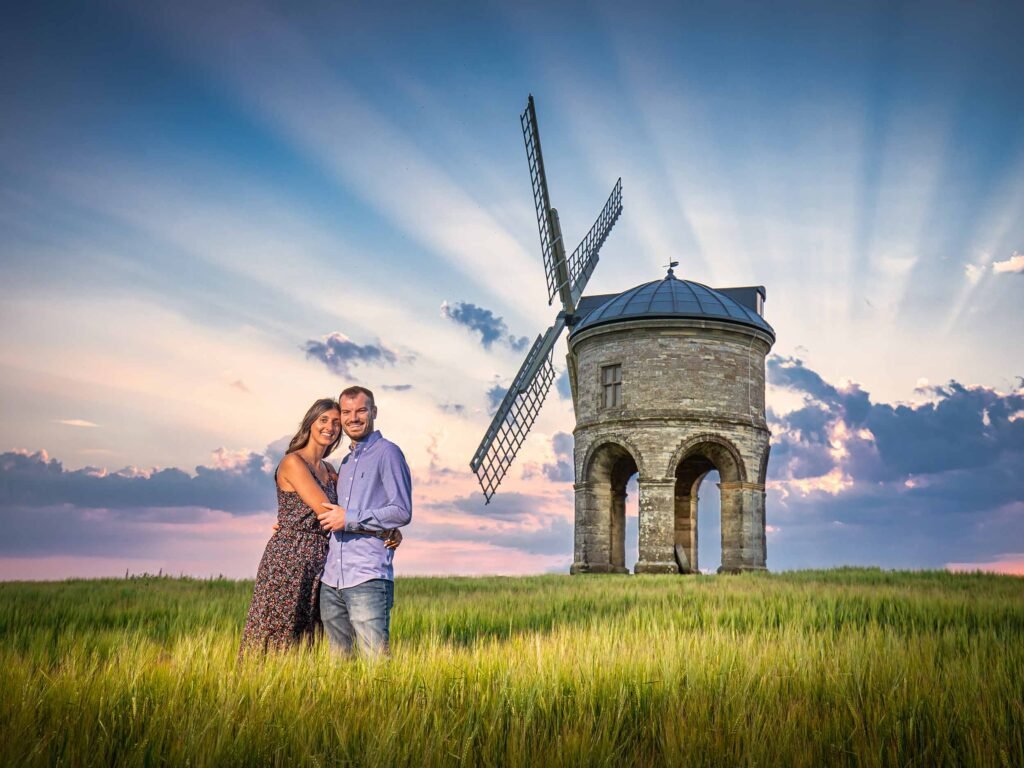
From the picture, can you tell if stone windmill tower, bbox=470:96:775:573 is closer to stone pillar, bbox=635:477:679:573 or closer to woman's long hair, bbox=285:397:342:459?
stone pillar, bbox=635:477:679:573

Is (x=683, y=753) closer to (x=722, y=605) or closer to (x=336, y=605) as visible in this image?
(x=336, y=605)

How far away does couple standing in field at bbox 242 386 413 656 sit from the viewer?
18.5ft

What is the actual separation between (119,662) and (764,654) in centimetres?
418

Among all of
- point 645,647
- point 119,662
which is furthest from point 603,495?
point 119,662

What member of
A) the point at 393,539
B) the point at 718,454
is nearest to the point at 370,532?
the point at 393,539

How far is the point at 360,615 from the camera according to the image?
223 inches

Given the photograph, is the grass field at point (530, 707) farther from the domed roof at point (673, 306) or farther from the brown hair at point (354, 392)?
the domed roof at point (673, 306)

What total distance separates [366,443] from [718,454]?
21425 millimetres

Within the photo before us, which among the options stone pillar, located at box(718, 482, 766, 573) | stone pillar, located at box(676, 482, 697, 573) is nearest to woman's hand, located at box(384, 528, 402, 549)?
stone pillar, located at box(718, 482, 766, 573)

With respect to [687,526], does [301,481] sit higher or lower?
lower

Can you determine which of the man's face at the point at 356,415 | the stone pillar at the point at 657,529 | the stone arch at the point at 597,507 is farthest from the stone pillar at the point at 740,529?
the man's face at the point at 356,415

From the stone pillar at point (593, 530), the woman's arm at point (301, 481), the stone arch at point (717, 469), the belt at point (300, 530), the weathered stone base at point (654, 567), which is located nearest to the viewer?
A: the woman's arm at point (301, 481)

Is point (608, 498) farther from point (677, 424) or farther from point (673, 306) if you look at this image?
point (673, 306)

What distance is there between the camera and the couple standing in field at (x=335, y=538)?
5.65 metres
